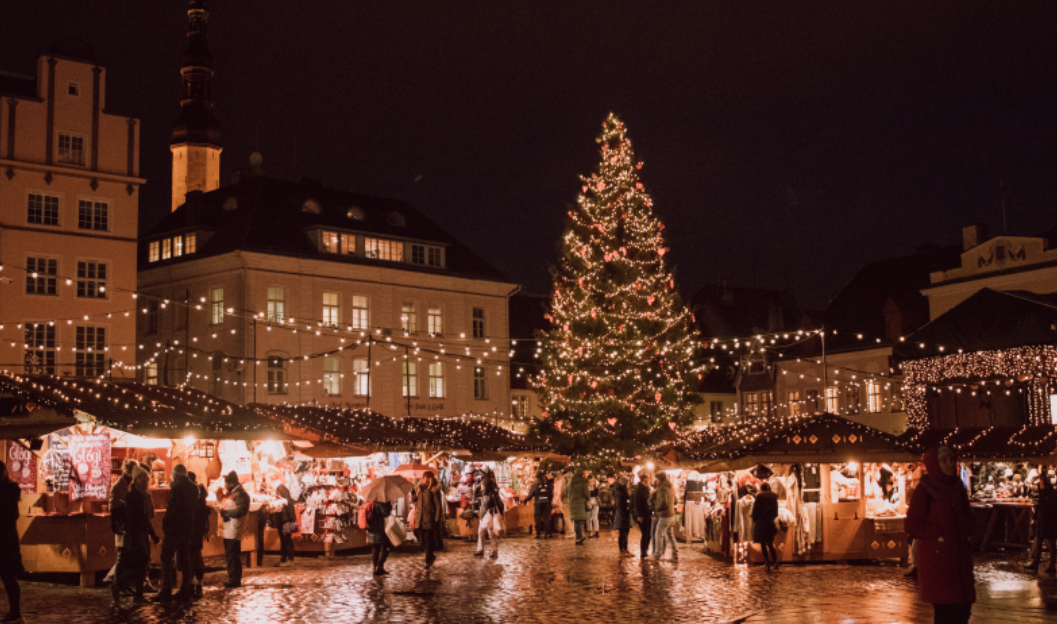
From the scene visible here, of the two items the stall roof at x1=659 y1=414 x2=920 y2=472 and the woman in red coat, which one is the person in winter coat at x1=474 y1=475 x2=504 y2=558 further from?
the woman in red coat

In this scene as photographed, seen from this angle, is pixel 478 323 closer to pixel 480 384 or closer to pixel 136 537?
pixel 480 384

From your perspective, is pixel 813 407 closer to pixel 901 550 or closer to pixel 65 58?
pixel 901 550

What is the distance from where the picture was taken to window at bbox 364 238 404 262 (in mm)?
49312

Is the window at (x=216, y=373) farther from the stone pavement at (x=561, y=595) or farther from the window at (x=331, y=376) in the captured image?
the stone pavement at (x=561, y=595)

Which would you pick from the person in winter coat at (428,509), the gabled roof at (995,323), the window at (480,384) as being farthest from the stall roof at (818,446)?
the window at (480,384)

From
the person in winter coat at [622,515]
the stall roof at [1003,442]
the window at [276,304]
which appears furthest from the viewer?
the window at [276,304]

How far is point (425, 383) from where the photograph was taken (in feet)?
164

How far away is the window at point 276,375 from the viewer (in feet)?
146

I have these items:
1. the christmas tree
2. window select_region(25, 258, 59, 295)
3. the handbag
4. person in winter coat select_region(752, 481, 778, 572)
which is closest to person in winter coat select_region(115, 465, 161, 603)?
the handbag

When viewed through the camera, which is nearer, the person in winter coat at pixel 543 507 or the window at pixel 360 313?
the person in winter coat at pixel 543 507

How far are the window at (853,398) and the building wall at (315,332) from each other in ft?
49.2

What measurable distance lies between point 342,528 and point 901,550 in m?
10.8

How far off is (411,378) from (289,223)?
8178mm

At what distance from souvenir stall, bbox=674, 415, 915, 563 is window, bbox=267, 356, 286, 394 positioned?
1023 inches
